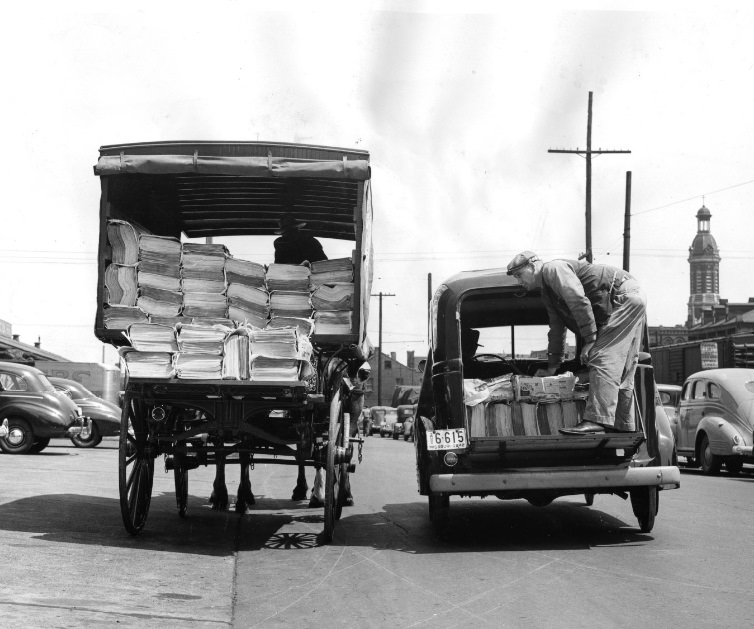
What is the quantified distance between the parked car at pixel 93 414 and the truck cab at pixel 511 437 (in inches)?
777

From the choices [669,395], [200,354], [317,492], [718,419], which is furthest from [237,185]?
[669,395]

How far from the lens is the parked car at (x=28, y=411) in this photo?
71.7 ft

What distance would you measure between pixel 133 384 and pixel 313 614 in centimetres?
280

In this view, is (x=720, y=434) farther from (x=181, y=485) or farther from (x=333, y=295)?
(x=333, y=295)

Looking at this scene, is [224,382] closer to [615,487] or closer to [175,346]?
[175,346]

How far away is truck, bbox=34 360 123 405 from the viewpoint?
43.7 m

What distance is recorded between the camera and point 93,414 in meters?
27.0

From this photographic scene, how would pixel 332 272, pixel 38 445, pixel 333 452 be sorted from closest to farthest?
pixel 333 452, pixel 332 272, pixel 38 445

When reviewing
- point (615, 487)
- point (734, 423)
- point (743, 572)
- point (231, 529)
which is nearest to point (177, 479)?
point (231, 529)

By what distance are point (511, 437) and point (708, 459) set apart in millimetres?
12670

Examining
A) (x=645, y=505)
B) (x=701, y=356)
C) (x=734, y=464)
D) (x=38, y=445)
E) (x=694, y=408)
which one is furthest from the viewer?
(x=701, y=356)

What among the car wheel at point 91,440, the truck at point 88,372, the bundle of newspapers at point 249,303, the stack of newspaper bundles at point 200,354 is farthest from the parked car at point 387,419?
the stack of newspaper bundles at point 200,354

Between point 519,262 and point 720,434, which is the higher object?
point 519,262

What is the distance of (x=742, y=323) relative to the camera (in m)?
56.4
